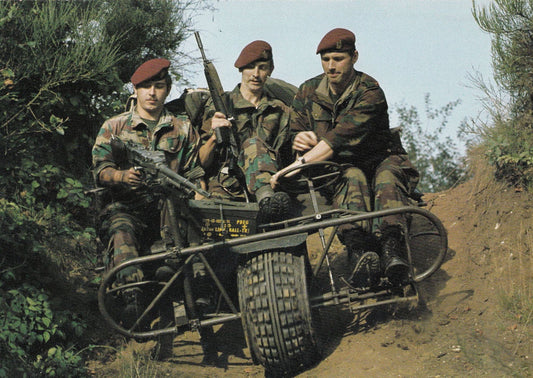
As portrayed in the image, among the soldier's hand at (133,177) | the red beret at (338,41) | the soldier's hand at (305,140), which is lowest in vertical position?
the soldier's hand at (133,177)

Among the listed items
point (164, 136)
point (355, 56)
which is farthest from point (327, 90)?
point (164, 136)

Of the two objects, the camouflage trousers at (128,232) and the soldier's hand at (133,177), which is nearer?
the camouflage trousers at (128,232)

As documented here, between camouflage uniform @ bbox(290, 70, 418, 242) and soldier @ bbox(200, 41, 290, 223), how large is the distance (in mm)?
258

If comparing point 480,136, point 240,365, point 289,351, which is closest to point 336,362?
point 289,351

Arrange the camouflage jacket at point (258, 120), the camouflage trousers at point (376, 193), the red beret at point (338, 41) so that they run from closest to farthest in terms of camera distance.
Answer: the camouflage trousers at point (376, 193) < the red beret at point (338, 41) < the camouflage jacket at point (258, 120)

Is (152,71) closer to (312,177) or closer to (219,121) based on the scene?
(219,121)

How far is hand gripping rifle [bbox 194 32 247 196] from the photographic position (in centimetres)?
602

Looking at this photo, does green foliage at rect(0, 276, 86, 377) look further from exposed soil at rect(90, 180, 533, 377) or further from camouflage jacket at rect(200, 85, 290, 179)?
camouflage jacket at rect(200, 85, 290, 179)

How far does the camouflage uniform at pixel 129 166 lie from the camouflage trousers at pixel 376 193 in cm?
140

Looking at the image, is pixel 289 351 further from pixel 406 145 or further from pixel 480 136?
pixel 406 145

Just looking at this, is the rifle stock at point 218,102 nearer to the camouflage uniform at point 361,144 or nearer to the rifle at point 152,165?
the camouflage uniform at point 361,144

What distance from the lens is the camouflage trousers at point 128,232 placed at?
539cm

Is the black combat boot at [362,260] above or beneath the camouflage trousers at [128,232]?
beneath

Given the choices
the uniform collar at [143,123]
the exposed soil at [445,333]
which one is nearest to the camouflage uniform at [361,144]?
the exposed soil at [445,333]
